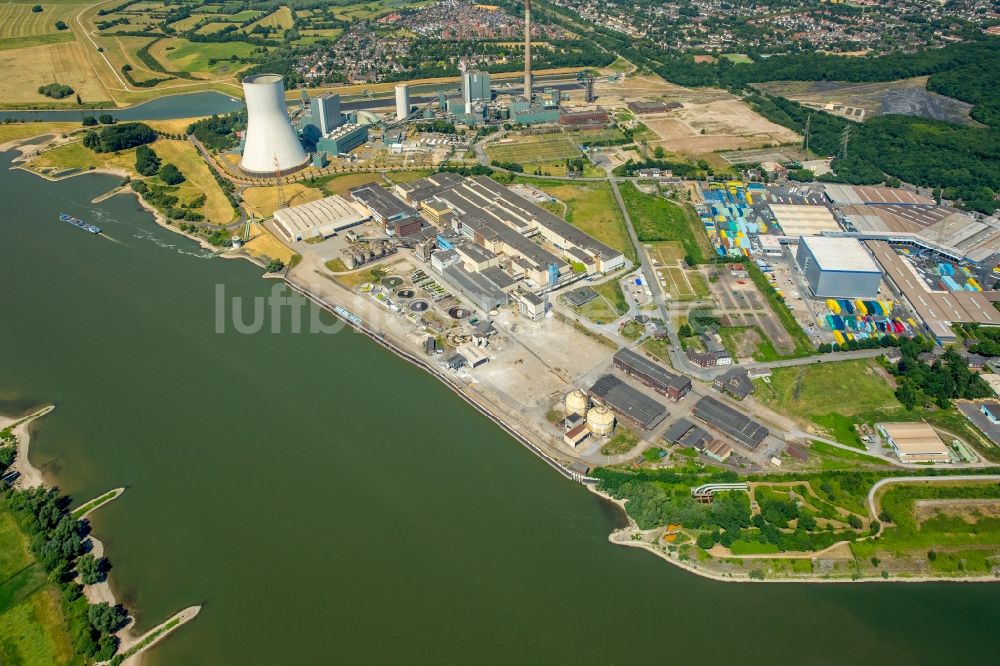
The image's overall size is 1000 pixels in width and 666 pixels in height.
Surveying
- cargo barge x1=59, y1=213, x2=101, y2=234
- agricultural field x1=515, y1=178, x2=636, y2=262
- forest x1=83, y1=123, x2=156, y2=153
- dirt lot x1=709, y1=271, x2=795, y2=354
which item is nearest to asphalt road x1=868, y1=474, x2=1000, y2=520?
dirt lot x1=709, y1=271, x2=795, y2=354

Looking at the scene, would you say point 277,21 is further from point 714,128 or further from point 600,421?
point 600,421

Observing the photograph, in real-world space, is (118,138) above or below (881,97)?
below

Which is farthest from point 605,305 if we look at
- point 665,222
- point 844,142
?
point 844,142

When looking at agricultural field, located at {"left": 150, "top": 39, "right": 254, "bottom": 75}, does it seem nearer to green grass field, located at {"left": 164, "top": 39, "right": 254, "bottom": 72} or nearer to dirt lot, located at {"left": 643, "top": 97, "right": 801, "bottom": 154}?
green grass field, located at {"left": 164, "top": 39, "right": 254, "bottom": 72}

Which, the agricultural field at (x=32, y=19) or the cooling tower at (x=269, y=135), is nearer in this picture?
the cooling tower at (x=269, y=135)

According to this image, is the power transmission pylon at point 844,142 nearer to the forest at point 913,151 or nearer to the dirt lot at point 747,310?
the forest at point 913,151

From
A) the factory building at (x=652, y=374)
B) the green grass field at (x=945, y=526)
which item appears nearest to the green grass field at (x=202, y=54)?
the factory building at (x=652, y=374)

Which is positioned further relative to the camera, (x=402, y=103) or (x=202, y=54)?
(x=202, y=54)
